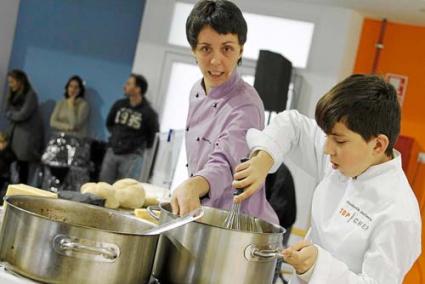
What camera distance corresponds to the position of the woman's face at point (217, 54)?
127 cm

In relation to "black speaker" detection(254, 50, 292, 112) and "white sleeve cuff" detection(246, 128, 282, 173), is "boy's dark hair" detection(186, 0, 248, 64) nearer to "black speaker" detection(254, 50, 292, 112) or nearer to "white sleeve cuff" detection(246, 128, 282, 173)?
"white sleeve cuff" detection(246, 128, 282, 173)

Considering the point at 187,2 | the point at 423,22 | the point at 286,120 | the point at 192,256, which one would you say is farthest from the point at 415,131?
the point at 192,256

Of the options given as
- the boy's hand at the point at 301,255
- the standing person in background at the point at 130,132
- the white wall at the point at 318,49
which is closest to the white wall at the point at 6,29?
the standing person in background at the point at 130,132

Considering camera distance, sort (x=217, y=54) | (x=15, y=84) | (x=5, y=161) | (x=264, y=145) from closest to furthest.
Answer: (x=264, y=145)
(x=217, y=54)
(x=5, y=161)
(x=15, y=84)

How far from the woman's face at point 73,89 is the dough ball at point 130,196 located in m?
4.30

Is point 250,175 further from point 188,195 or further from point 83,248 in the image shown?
point 83,248

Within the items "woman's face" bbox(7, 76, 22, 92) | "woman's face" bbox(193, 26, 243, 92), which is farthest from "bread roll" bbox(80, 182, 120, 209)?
"woman's face" bbox(7, 76, 22, 92)

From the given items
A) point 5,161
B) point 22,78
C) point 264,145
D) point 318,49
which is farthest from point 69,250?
point 22,78

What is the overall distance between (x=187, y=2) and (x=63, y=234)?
528cm

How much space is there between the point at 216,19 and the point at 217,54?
0.23ft

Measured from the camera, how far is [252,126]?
1281 mm

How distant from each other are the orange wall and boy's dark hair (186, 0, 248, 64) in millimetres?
4604

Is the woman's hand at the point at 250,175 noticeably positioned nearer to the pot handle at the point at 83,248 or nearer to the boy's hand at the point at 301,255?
the boy's hand at the point at 301,255

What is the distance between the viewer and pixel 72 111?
6.20 meters
